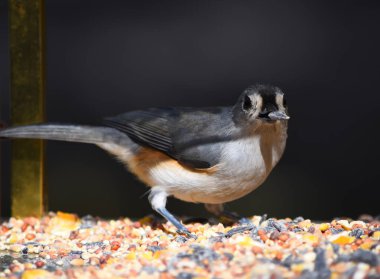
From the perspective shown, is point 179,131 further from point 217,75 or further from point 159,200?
point 217,75

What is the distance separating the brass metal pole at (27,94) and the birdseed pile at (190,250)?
1.00 feet

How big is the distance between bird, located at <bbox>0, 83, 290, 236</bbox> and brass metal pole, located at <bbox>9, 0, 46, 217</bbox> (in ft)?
0.99

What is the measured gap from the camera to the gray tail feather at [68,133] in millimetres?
5402

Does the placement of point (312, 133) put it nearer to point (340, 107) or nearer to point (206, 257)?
point (340, 107)

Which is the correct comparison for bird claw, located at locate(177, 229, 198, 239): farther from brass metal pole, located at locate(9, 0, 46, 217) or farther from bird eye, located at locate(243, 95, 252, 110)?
brass metal pole, located at locate(9, 0, 46, 217)

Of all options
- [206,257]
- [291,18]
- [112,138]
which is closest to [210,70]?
[291,18]

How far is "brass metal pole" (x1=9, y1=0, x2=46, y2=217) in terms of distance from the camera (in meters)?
5.59

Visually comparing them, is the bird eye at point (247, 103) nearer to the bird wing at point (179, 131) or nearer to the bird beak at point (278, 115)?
the bird beak at point (278, 115)

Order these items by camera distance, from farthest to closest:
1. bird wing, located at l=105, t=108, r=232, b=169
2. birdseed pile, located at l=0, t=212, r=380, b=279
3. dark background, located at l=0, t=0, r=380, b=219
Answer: dark background, located at l=0, t=0, r=380, b=219 < bird wing, located at l=105, t=108, r=232, b=169 < birdseed pile, located at l=0, t=212, r=380, b=279

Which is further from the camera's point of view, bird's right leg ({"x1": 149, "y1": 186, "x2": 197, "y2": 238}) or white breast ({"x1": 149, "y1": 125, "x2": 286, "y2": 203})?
bird's right leg ({"x1": 149, "y1": 186, "x2": 197, "y2": 238})

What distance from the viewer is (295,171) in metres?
7.58

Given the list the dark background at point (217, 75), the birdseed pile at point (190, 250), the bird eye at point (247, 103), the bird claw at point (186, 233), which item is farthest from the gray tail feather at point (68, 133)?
the dark background at point (217, 75)

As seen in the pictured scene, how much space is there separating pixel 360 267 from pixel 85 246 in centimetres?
216

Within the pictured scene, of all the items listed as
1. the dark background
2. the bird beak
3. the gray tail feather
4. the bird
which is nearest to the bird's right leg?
the bird
